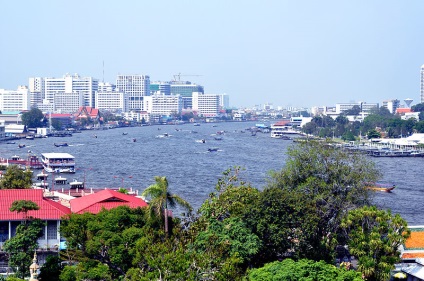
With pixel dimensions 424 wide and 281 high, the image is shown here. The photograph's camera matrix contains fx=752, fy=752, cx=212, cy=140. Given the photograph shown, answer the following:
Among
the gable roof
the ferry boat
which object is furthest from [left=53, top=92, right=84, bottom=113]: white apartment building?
the gable roof

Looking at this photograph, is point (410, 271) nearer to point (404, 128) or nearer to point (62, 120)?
point (404, 128)

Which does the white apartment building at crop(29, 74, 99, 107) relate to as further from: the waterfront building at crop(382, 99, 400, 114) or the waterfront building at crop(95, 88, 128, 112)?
the waterfront building at crop(382, 99, 400, 114)

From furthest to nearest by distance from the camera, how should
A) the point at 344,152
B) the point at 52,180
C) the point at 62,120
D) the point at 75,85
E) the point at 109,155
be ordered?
the point at 75,85 < the point at 62,120 < the point at 109,155 < the point at 52,180 < the point at 344,152

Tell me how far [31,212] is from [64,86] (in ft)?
241

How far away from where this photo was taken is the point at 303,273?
25.8 feet

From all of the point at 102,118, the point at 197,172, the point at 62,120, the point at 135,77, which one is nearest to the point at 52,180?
the point at 197,172

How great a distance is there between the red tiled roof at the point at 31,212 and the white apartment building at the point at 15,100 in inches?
2672

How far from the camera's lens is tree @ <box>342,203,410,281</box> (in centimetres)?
900

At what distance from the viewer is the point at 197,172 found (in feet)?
85.9

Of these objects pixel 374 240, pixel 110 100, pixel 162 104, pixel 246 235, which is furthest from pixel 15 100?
pixel 374 240

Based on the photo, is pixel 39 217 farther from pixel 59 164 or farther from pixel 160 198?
pixel 59 164

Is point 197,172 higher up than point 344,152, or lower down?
lower down

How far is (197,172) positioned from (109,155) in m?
9.12

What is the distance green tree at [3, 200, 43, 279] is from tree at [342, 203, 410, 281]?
3959 millimetres
